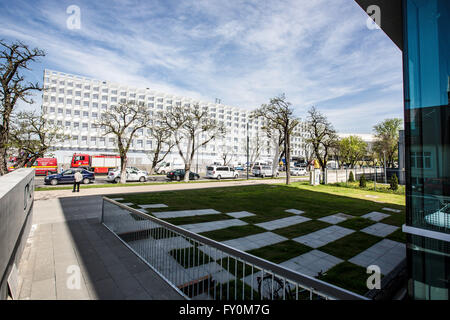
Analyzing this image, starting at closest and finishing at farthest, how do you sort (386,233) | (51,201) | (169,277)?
(169,277)
(386,233)
(51,201)

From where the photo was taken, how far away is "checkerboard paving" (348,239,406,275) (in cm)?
514

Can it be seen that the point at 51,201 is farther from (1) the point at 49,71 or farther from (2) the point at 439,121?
(1) the point at 49,71

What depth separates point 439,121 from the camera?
284cm

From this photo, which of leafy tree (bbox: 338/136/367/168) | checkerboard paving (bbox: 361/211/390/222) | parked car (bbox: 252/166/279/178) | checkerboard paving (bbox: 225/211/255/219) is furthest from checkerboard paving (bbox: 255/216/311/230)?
leafy tree (bbox: 338/136/367/168)

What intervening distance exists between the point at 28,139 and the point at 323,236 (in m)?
24.7

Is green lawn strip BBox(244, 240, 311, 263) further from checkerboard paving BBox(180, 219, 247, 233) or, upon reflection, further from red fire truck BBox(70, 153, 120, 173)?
red fire truck BBox(70, 153, 120, 173)

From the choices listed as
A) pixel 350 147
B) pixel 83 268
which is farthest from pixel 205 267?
pixel 350 147

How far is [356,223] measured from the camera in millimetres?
8617

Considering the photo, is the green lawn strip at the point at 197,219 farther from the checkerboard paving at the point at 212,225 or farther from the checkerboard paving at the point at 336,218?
the checkerboard paving at the point at 336,218

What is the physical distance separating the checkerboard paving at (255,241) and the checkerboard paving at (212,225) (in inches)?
49.1

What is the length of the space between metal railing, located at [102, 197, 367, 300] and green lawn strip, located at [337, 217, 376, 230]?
540cm

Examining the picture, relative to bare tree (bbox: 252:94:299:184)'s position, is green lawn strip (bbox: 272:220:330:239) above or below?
below

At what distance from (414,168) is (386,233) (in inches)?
237
